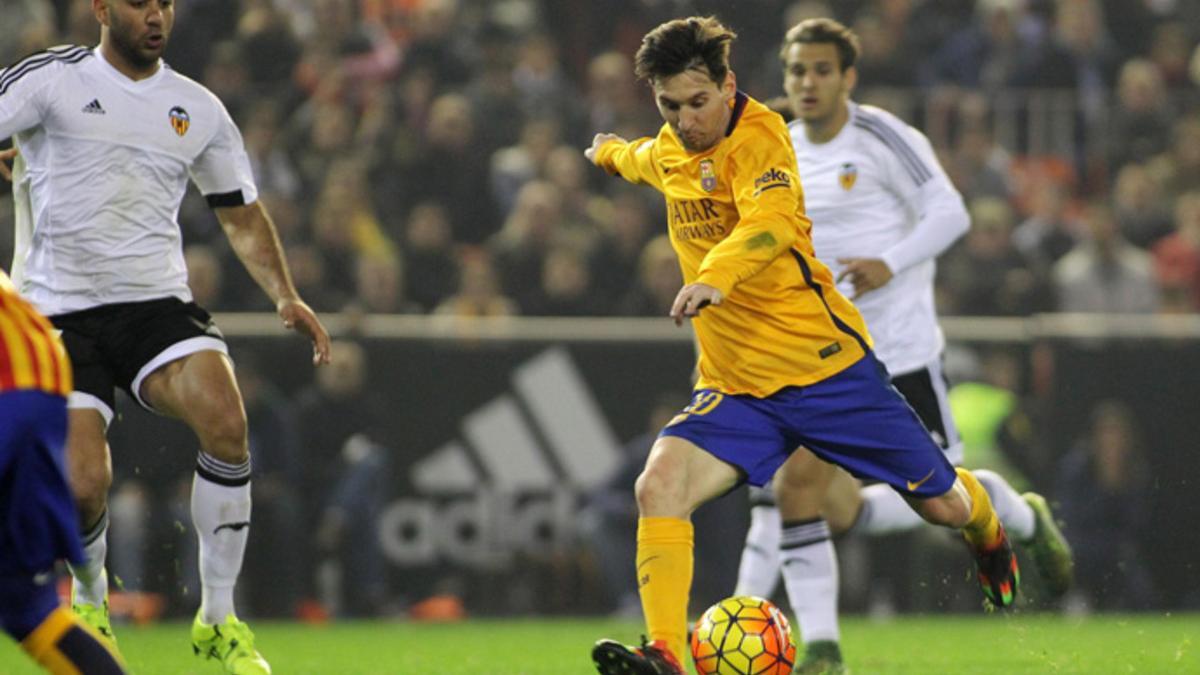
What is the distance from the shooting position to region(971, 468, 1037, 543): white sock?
8789 millimetres

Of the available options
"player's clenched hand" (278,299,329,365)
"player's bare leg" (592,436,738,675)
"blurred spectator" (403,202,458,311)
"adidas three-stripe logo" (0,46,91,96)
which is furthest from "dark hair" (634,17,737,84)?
"blurred spectator" (403,202,458,311)

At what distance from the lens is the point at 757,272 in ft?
21.1

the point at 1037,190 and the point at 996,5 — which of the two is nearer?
the point at 1037,190

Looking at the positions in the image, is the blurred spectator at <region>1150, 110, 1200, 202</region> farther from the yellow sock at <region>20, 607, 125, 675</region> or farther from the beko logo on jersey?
the yellow sock at <region>20, 607, 125, 675</region>

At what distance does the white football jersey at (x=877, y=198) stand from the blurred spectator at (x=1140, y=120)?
8.41 meters

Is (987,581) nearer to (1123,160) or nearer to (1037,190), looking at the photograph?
(1037,190)

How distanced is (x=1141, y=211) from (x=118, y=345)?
10.3 meters

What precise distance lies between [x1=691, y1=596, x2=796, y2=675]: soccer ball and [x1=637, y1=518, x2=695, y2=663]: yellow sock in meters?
→ 0.17

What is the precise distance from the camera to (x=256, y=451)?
39.8 feet

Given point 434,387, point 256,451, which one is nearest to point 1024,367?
point 434,387

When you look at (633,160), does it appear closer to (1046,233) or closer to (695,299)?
(695,299)

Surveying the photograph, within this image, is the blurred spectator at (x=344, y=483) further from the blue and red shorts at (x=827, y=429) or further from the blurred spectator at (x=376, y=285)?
the blue and red shorts at (x=827, y=429)

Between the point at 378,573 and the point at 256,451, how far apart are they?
1.06 metres

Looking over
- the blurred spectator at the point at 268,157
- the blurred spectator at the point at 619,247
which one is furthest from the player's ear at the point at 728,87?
the blurred spectator at the point at 268,157
